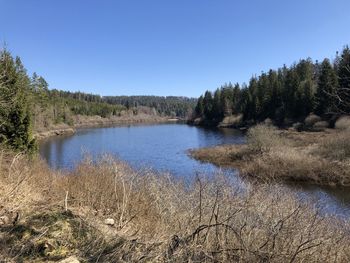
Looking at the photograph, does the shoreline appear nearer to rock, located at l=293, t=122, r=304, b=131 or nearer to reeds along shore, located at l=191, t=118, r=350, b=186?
reeds along shore, located at l=191, t=118, r=350, b=186

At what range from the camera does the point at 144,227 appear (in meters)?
6.66

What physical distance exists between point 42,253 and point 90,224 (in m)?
1.15

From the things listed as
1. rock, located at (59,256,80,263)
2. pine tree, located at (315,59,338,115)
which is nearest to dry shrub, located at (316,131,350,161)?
pine tree, located at (315,59,338,115)

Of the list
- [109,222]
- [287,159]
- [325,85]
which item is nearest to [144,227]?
[109,222]

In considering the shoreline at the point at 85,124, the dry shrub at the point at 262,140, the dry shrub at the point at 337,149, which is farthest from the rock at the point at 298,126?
the shoreline at the point at 85,124

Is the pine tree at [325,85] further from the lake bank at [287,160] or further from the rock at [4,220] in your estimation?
the rock at [4,220]

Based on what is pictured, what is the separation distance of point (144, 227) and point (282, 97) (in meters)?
75.5

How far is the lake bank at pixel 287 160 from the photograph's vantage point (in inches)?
1043

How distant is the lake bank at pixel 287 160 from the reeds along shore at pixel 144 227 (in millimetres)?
13965

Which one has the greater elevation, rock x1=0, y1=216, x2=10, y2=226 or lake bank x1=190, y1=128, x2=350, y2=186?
rock x1=0, y1=216, x2=10, y2=226

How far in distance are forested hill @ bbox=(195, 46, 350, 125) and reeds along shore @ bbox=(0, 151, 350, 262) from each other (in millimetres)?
43842

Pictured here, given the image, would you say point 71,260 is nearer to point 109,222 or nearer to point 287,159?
point 109,222

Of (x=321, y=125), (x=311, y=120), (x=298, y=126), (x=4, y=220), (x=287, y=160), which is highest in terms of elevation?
(x=311, y=120)

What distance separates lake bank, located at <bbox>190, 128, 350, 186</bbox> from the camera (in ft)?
86.9
